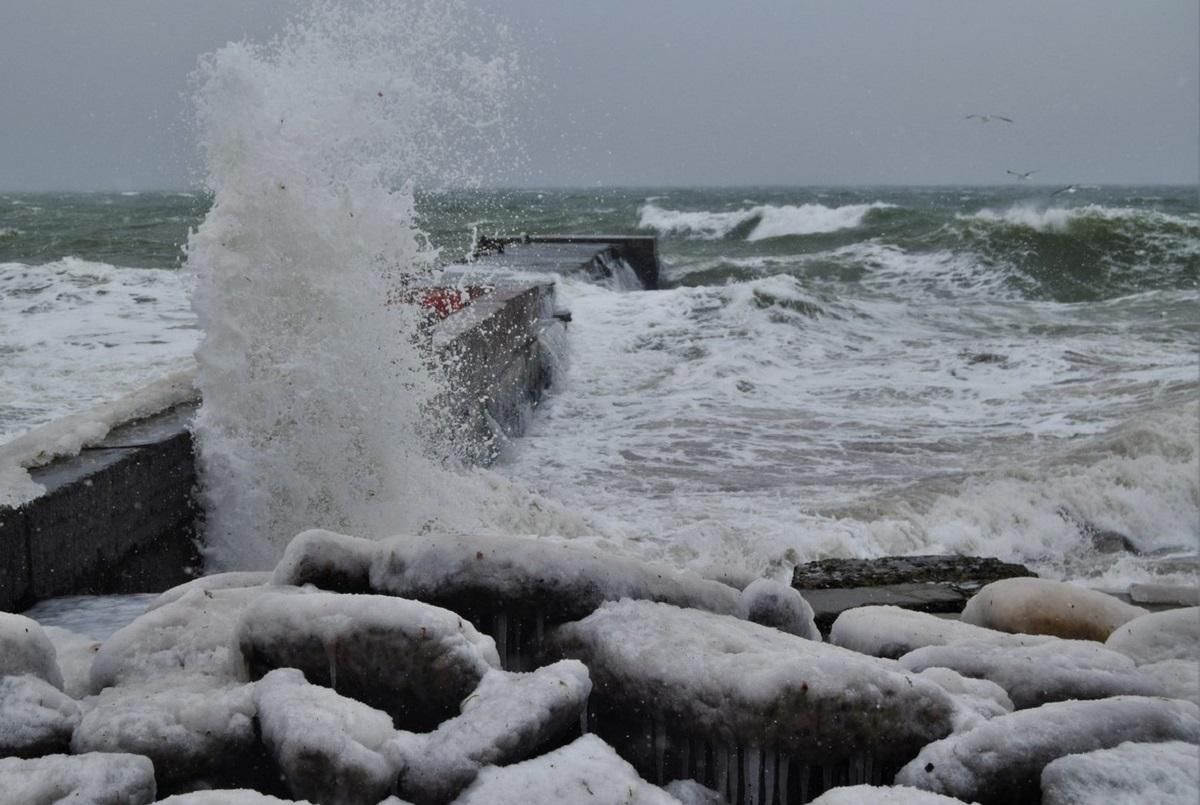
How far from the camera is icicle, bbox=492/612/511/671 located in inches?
101

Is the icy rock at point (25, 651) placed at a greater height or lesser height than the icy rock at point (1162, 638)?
greater

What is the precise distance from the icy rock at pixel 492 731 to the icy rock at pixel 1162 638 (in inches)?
53.4

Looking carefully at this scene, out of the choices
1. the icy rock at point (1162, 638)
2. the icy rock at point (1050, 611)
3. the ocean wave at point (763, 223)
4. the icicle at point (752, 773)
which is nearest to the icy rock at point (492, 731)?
the icicle at point (752, 773)

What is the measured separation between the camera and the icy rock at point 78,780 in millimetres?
1870

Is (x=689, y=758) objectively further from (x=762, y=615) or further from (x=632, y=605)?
(x=762, y=615)

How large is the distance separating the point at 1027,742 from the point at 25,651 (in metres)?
1.79

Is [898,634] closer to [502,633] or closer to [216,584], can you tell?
[502,633]

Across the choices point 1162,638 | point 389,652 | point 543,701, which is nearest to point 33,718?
point 389,652

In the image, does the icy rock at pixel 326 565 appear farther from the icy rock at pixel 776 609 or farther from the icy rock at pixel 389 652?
the icy rock at pixel 776 609

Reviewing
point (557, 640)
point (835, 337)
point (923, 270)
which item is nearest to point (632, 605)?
point (557, 640)

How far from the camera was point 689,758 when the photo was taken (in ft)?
7.37

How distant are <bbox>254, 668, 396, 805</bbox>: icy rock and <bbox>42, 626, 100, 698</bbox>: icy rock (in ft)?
1.92

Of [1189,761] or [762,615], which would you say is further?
[762,615]

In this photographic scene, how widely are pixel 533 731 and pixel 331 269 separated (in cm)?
318
